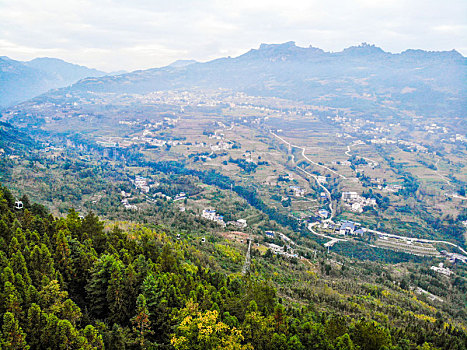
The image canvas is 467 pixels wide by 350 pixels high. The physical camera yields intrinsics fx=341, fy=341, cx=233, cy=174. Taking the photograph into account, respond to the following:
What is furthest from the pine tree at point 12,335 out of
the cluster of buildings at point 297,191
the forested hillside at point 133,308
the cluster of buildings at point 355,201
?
the cluster of buildings at point 297,191

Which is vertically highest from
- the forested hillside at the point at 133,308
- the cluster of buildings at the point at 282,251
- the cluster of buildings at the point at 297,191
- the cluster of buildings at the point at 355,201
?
the forested hillside at the point at 133,308

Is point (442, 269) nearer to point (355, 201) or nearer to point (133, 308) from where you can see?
point (355, 201)

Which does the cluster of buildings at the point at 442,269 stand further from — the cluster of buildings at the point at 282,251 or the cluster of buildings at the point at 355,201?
the cluster of buildings at the point at 355,201

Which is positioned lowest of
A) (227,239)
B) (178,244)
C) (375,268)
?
(375,268)

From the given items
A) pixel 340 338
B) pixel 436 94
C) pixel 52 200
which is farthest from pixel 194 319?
pixel 436 94

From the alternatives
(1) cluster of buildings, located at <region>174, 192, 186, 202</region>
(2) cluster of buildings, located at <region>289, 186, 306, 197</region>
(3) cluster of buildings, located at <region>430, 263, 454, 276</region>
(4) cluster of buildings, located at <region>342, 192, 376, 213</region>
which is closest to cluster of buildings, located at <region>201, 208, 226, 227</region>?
(1) cluster of buildings, located at <region>174, 192, 186, 202</region>

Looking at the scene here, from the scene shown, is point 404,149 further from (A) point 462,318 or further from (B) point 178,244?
(B) point 178,244

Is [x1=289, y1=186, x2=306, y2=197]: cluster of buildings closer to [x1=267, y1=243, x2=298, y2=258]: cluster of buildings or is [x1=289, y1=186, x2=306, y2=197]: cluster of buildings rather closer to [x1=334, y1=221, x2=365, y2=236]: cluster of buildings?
[x1=334, y1=221, x2=365, y2=236]: cluster of buildings

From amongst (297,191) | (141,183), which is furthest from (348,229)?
(141,183)

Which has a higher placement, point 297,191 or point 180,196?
point 180,196
